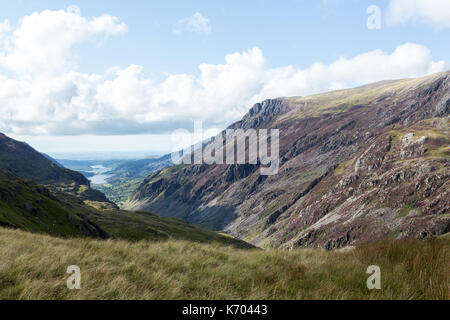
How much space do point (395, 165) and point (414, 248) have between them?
18018cm

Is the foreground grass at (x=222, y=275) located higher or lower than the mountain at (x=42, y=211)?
higher

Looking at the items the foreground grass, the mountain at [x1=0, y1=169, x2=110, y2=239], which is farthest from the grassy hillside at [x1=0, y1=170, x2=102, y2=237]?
the foreground grass

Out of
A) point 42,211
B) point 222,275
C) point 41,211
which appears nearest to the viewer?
point 222,275

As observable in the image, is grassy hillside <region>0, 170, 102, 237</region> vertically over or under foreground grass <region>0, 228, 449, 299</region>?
under

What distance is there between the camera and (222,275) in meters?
7.45

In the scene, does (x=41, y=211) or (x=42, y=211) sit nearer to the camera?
(x=41, y=211)

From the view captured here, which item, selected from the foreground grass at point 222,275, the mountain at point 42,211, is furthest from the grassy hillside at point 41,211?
the foreground grass at point 222,275

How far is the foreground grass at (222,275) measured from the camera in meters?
5.82

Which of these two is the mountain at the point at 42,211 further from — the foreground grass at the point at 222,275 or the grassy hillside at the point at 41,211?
the foreground grass at the point at 222,275

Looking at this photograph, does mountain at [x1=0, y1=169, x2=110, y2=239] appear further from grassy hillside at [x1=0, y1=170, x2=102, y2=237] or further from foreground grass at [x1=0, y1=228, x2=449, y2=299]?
foreground grass at [x1=0, y1=228, x2=449, y2=299]

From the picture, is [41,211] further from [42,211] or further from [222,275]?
[222,275]

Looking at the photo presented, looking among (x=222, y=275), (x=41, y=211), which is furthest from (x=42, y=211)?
(x=222, y=275)

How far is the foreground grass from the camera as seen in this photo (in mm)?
5824
